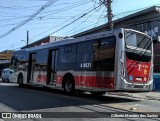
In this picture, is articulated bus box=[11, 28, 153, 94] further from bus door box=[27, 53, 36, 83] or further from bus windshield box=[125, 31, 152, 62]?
bus door box=[27, 53, 36, 83]

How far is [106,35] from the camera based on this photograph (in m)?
16.6

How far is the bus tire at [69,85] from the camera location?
63.2 feet

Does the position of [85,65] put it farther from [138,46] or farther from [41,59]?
[41,59]

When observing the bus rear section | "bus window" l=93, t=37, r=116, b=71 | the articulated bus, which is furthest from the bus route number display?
the bus rear section

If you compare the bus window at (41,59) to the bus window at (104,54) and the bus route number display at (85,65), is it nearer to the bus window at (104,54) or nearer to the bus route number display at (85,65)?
the bus route number display at (85,65)

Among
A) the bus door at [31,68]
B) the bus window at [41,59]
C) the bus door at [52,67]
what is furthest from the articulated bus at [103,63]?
the bus door at [31,68]

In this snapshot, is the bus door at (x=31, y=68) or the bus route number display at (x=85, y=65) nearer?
the bus route number display at (x=85, y=65)

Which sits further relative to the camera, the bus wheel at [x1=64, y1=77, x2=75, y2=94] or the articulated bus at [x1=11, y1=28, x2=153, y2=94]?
the bus wheel at [x1=64, y1=77, x2=75, y2=94]

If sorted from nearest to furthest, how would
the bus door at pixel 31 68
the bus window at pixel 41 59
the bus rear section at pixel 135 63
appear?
the bus rear section at pixel 135 63
the bus window at pixel 41 59
the bus door at pixel 31 68

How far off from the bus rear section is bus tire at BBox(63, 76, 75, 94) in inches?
170

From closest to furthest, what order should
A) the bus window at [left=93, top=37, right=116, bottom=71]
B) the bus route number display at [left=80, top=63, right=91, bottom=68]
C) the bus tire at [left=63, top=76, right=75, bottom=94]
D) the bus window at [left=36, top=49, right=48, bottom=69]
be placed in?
the bus window at [left=93, top=37, right=116, bottom=71] < the bus route number display at [left=80, top=63, right=91, bottom=68] < the bus tire at [left=63, top=76, right=75, bottom=94] < the bus window at [left=36, top=49, right=48, bottom=69]

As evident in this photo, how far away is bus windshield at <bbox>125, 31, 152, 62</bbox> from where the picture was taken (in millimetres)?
16031

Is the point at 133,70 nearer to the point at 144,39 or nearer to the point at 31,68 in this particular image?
the point at 144,39

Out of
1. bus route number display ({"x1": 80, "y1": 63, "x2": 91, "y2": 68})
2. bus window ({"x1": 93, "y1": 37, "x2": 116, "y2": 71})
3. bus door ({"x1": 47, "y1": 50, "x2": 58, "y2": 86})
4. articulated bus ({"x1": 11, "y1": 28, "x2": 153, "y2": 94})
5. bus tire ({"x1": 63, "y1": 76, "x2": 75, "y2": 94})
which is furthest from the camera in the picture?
bus door ({"x1": 47, "y1": 50, "x2": 58, "y2": 86})
